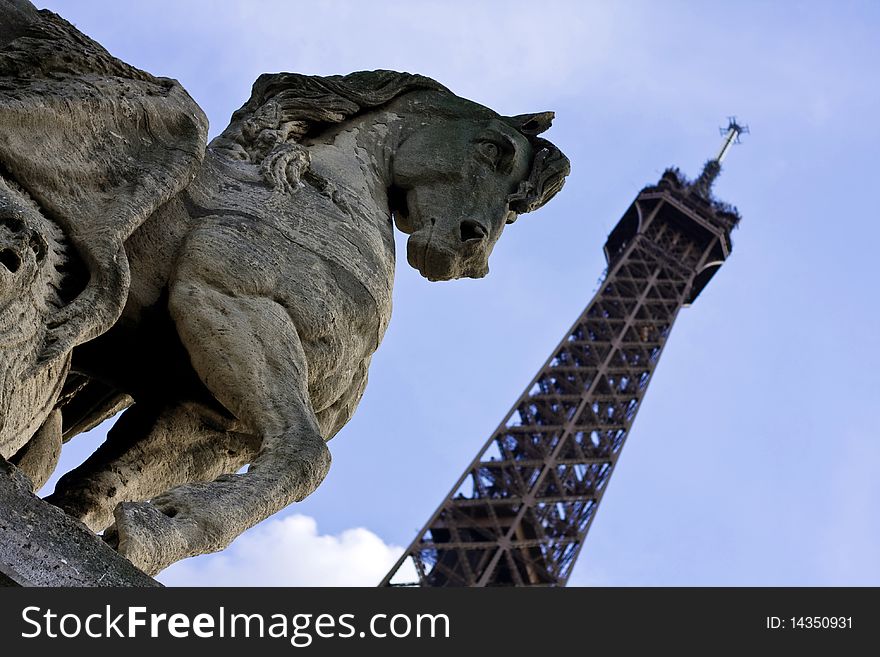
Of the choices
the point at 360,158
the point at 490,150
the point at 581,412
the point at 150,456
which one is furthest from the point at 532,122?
the point at 581,412

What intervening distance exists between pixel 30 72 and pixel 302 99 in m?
1.27

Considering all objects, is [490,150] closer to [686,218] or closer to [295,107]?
[295,107]

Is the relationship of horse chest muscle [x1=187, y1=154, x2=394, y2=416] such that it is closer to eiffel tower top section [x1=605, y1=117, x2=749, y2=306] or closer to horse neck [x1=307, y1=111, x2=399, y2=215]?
horse neck [x1=307, y1=111, x2=399, y2=215]

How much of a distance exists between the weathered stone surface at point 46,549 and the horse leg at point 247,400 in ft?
1.15

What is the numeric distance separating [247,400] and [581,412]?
4795 cm

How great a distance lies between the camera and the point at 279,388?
4.03 metres

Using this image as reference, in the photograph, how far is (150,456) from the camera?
4.35m

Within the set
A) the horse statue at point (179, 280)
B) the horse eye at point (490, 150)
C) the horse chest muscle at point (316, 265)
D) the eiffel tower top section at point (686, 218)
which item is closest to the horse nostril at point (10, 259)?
the horse statue at point (179, 280)

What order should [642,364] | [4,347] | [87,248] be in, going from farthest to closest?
[642,364] < [87,248] < [4,347]

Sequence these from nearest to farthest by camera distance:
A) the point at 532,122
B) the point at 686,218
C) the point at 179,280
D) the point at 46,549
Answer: the point at 46,549 → the point at 179,280 → the point at 532,122 → the point at 686,218

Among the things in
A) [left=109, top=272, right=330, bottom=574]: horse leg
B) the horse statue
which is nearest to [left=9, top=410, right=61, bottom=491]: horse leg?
the horse statue
